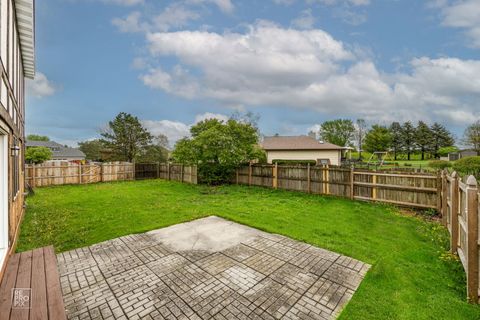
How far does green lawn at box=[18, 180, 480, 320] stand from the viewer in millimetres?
3121

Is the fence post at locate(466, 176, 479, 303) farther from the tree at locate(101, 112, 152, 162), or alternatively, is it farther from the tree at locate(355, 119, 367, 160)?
the tree at locate(355, 119, 367, 160)

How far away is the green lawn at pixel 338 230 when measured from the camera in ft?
10.2

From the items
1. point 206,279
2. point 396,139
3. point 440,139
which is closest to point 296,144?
point 206,279

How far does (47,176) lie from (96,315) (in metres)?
16.4

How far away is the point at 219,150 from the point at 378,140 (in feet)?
149

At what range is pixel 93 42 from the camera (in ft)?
41.6

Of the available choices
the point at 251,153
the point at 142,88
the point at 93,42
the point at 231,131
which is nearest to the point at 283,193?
the point at 251,153

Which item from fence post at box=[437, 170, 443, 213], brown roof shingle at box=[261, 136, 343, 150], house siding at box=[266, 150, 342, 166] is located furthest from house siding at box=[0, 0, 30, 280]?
house siding at box=[266, 150, 342, 166]

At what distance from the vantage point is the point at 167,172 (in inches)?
749

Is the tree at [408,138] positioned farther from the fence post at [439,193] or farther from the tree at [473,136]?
the fence post at [439,193]

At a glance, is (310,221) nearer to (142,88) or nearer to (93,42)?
(93,42)

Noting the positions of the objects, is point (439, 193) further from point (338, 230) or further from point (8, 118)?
point (8, 118)

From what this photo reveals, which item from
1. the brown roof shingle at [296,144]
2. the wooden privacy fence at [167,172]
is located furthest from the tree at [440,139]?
the wooden privacy fence at [167,172]

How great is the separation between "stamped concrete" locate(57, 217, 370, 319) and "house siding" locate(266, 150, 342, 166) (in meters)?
21.0
